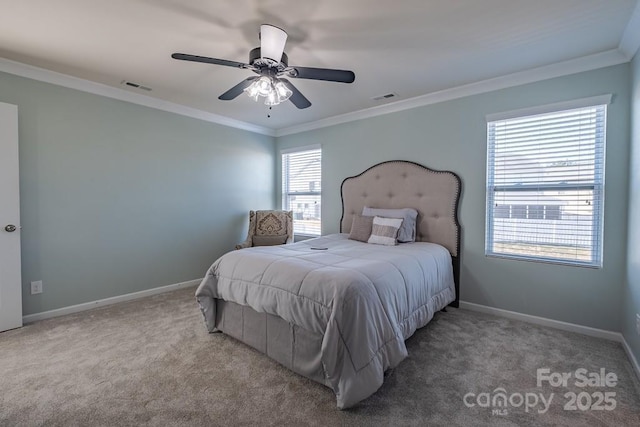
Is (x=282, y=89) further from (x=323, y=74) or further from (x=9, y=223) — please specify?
(x=9, y=223)

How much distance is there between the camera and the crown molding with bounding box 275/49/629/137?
2.53 m

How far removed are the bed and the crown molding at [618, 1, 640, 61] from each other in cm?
161

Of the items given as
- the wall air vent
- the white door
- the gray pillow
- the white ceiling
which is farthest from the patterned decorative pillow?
the white door

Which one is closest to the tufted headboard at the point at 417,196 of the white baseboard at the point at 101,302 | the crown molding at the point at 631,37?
the crown molding at the point at 631,37

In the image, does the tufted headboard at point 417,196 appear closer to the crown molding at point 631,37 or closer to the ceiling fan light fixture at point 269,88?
the crown molding at point 631,37

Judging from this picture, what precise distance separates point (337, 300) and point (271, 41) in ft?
5.70

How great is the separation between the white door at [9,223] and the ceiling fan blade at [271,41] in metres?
2.54

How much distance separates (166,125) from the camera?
386 cm

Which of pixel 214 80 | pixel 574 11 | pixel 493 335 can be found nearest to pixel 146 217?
pixel 214 80

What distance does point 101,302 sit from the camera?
10.9ft

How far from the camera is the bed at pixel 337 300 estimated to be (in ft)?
5.53

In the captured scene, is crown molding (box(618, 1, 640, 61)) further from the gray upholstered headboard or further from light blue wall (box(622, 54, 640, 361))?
the gray upholstered headboard

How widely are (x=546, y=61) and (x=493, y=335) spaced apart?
2543mm

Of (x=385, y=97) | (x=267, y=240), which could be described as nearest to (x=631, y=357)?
(x=385, y=97)
